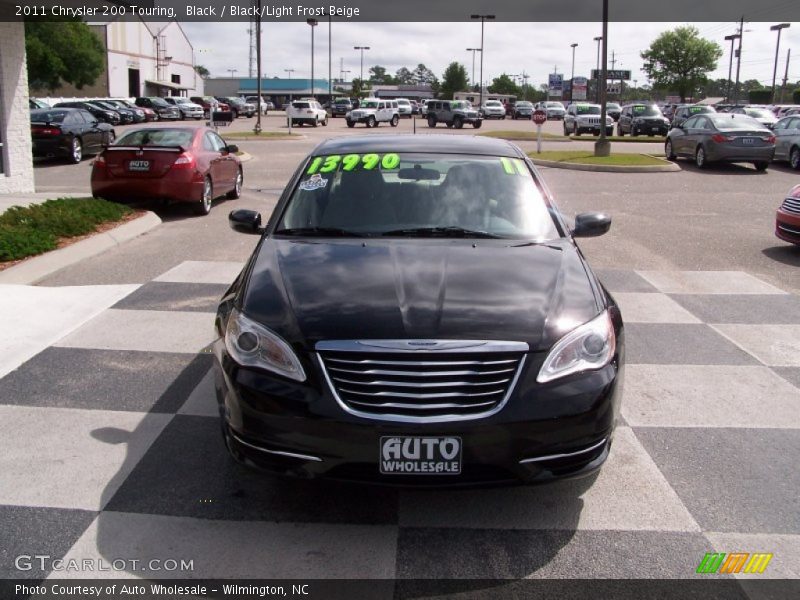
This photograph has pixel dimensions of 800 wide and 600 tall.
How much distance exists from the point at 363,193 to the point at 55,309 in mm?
3712

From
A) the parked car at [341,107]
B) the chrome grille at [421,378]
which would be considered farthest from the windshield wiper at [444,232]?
the parked car at [341,107]

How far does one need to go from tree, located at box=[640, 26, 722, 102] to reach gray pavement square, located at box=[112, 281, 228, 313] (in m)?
84.5

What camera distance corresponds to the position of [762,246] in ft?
36.3

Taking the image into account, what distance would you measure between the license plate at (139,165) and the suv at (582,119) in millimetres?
33878

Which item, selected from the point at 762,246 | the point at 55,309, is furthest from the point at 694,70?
the point at 55,309

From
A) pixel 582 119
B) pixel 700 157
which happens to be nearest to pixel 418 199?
pixel 700 157

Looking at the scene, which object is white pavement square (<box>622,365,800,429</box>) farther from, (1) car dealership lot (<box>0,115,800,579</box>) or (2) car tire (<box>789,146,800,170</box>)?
(2) car tire (<box>789,146,800,170</box>)

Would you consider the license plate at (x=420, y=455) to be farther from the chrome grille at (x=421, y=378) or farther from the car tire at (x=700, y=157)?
the car tire at (x=700, y=157)

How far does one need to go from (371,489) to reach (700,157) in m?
20.6

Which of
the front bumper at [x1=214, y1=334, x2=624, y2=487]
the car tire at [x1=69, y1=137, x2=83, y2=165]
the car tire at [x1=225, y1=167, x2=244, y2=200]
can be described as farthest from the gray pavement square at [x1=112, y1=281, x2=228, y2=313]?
the car tire at [x1=69, y1=137, x2=83, y2=165]

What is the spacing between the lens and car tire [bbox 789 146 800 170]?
864 inches

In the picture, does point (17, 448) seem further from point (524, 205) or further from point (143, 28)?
point (143, 28)

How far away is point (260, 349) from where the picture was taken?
12.0 ft

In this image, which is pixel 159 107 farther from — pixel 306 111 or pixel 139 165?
pixel 139 165
